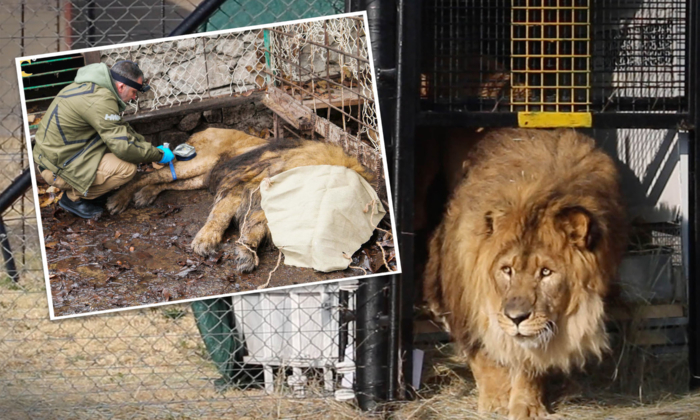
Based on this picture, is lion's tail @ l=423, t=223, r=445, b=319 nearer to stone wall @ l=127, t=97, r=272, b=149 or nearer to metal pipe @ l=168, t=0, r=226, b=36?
stone wall @ l=127, t=97, r=272, b=149

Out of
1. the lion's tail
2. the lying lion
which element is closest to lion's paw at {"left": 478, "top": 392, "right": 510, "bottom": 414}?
the lion's tail

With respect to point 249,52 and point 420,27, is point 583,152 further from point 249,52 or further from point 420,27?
point 249,52

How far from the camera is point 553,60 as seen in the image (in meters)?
4.34

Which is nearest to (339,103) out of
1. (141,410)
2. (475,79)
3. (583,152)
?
(475,79)

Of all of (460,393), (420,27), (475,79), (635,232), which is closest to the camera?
(420,27)

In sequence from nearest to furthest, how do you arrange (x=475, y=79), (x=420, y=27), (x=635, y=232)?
(x=420, y=27) → (x=475, y=79) → (x=635, y=232)

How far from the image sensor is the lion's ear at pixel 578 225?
370 cm

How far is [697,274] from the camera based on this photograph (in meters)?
4.25

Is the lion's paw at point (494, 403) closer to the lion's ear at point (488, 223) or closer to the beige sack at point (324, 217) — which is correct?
the lion's ear at point (488, 223)

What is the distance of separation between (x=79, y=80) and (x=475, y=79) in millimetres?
2157

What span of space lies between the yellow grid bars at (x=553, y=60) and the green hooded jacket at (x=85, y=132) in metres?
2.18

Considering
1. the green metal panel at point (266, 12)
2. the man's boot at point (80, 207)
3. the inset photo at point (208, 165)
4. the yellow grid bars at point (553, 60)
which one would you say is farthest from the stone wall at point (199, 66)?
the yellow grid bars at point (553, 60)

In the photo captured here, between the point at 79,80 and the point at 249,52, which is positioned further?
the point at 249,52

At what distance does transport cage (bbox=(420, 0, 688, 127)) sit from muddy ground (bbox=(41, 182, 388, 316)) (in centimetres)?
114
